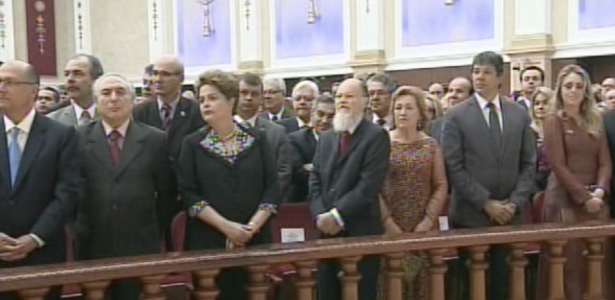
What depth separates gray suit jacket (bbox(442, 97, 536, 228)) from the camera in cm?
338

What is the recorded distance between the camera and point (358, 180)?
312cm

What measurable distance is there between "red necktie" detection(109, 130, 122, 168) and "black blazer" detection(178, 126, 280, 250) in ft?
0.79

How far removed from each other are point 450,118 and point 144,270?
1.86 m

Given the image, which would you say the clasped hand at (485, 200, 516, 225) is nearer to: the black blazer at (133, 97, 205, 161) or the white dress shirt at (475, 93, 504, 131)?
the white dress shirt at (475, 93, 504, 131)

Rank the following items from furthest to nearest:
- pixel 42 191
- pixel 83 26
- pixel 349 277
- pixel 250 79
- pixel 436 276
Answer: pixel 83 26
pixel 250 79
pixel 42 191
pixel 436 276
pixel 349 277

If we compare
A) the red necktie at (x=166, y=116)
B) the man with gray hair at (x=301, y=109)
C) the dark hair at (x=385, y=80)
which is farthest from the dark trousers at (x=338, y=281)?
the man with gray hair at (x=301, y=109)

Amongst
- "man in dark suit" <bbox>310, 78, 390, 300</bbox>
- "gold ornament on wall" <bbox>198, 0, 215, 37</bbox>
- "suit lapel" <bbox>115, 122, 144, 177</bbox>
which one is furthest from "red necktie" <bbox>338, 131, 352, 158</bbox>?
"gold ornament on wall" <bbox>198, 0, 215, 37</bbox>

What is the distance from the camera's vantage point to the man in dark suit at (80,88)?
355 cm

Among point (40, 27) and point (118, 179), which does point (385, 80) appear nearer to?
point (118, 179)

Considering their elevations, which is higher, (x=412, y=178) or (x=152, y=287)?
(x=412, y=178)

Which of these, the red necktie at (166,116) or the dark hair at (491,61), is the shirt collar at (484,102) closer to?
the dark hair at (491,61)

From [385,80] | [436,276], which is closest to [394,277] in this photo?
[436,276]

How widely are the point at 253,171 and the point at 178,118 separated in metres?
0.68

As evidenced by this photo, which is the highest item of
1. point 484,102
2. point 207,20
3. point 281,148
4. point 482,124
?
point 207,20
